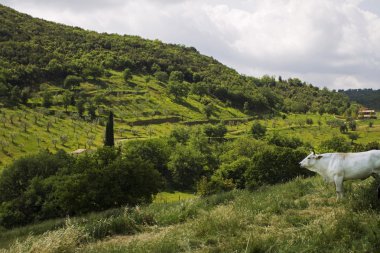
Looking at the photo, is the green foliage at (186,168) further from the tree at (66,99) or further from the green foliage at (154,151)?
the tree at (66,99)

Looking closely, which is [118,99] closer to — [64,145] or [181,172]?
[64,145]

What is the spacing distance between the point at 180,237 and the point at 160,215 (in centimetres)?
382

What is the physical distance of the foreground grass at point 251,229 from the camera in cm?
841

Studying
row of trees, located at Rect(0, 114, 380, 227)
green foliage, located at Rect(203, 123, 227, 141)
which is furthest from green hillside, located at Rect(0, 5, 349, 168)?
row of trees, located at Rect(0, 114, 380, 227)

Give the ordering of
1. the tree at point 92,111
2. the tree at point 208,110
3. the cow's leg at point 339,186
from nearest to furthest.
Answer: the cow's leg at point 339,186 < the tree at point 92,111 < the tree at point 208,110

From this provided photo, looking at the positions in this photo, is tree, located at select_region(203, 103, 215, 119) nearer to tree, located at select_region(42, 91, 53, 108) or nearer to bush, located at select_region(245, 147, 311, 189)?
tree, located at select_region(42, 91, 53, 108)

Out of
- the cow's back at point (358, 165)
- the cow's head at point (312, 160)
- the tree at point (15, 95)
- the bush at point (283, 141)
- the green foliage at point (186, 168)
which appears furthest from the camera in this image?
the tree at point (15, 95)

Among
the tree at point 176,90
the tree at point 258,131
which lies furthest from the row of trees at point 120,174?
the tree at point 176,90

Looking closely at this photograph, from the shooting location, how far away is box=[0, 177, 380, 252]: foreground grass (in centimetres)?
841

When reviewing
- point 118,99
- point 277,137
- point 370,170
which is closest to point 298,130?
point 277,137

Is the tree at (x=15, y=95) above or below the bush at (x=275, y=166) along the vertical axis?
above

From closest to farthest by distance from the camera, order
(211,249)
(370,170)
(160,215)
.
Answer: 1. (211,249)
2. (370,170)
3. (160,215)

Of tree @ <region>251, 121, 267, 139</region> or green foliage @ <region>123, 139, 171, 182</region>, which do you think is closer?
green foliage @ <region>123, 139, 171, 182</region>

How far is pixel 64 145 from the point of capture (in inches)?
4350
